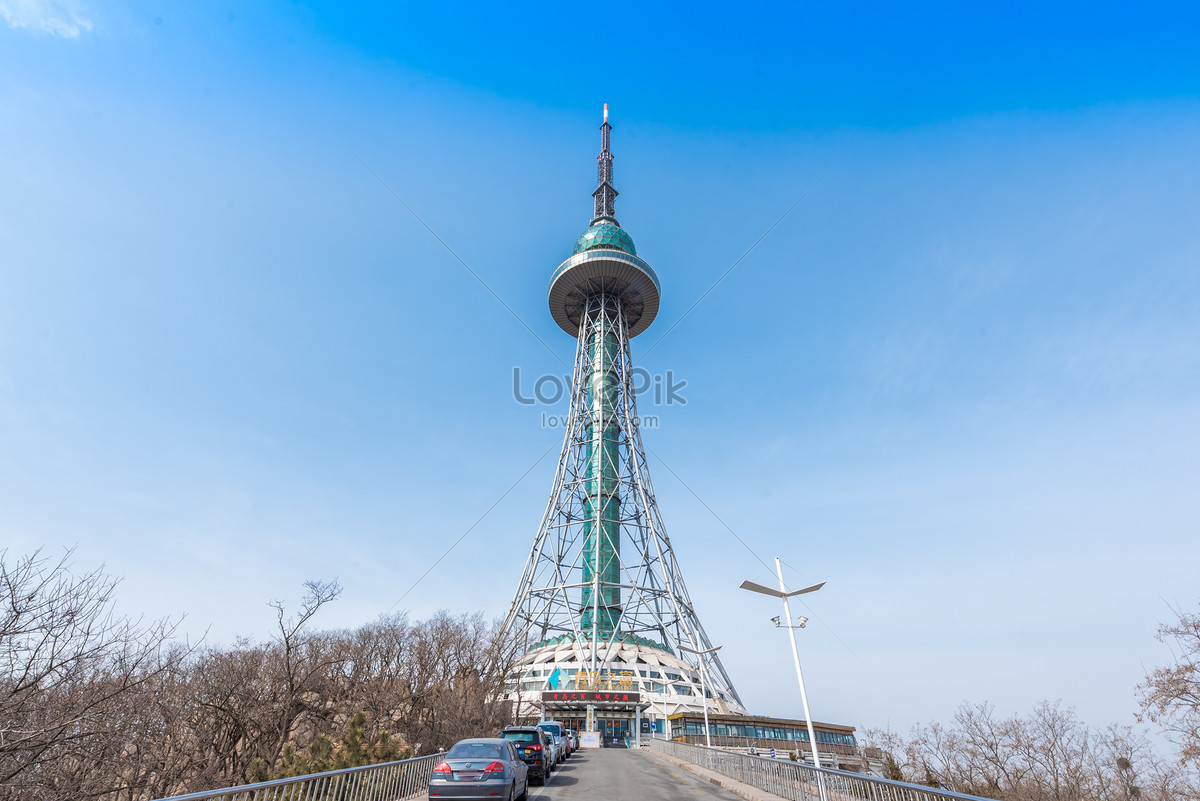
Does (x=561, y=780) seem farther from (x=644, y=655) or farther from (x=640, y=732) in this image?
(x=644, y=655)

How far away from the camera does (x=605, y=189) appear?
7538 cm

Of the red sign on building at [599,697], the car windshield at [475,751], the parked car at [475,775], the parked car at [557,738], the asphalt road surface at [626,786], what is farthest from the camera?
the red sign on building at [599,697]

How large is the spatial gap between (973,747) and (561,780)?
29386mm

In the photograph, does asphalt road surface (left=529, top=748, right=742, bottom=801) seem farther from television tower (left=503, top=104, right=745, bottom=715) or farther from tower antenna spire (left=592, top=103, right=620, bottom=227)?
tower antenna spire (left=592, top=103, right=620, bottom=227)

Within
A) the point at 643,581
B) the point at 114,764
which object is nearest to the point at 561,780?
the point at 114,764

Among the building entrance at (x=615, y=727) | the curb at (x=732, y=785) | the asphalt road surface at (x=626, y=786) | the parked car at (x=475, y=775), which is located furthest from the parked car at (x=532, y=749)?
the building entrance at (x=615, y=727)

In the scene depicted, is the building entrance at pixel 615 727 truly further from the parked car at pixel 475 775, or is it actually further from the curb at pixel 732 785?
the parked car at pixel 475 775

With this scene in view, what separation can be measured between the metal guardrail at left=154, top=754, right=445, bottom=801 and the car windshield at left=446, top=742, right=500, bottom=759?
119cm

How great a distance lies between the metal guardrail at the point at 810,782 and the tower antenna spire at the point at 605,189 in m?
63.2

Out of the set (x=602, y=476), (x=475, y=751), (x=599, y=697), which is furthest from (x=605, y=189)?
Answer: (x=475, y=751)

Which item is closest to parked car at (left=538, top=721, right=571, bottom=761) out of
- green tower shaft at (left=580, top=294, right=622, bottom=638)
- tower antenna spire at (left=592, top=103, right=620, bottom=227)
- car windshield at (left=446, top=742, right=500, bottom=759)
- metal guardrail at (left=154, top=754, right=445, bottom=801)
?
metal guardrail at (left=154, top=754, right=445, bottom=801)

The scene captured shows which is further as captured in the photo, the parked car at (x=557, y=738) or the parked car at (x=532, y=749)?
the parked car at (x=557, y=738)

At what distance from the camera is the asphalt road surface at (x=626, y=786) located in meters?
14.2

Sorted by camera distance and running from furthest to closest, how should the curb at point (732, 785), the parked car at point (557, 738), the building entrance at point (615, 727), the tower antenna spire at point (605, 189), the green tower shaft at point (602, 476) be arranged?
1. the tower antenna spire at point (605, 189)
2. the green tower shaft at point (602, 476)
3. the building entrance at point (615, 727)
4. the parked car at point (557, 738)
5. the curb at point (732, 785)
